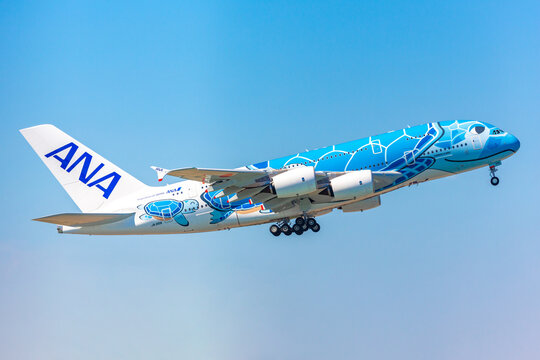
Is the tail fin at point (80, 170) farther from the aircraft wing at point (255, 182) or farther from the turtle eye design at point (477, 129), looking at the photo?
the turtle eye design at point (477, 129)

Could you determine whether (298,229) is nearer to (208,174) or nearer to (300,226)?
(300,226)

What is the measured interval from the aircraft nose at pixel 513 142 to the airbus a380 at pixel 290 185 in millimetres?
57

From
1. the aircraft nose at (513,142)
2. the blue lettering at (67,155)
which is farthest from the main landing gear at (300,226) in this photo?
the blue lettering at (67,155)

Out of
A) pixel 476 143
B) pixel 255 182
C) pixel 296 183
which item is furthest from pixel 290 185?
pixel 476 143

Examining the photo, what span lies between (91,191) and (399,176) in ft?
64.0

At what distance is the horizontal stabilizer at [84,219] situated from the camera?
40688 millimetres

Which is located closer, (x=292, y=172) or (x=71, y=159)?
(x=292, y=172)

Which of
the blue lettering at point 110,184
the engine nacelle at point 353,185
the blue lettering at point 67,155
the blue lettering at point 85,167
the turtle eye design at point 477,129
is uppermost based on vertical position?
the blue lettering at point 67,155

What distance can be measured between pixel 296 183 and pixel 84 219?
43.0ft

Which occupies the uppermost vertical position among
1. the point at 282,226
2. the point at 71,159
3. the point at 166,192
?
the point at 71,159

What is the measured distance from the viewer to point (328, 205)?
4147cm

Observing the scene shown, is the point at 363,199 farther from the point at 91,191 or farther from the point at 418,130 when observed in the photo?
the point at 91,191

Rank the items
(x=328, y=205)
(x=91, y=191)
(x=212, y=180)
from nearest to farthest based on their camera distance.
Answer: (x=212, y=180), (x=328, y=205), (x=91, y=191)

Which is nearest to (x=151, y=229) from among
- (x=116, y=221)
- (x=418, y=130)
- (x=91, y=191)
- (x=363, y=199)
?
(x=116, y=221)
